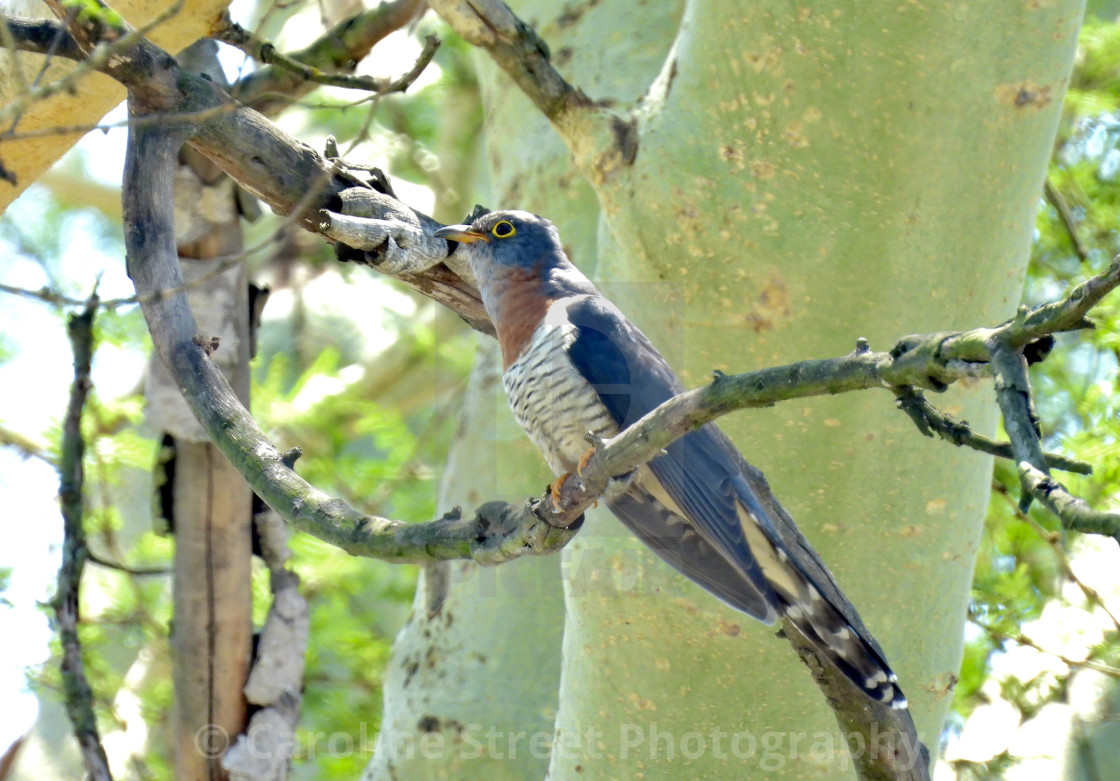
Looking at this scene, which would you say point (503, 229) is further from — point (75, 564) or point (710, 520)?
point (75, 564)

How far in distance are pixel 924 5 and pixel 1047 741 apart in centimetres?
288

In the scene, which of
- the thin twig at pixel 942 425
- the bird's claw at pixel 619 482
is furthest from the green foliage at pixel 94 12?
the thin twig at pixel 942 425

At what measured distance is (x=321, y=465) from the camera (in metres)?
5.85

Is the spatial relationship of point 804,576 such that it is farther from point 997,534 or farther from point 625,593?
point 997,534

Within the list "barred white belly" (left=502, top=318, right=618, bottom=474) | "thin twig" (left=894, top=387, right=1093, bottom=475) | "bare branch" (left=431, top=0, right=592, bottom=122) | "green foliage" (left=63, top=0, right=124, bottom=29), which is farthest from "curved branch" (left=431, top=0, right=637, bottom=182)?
"thin twig" (left=894, top=387, right=1093, bottom=475)

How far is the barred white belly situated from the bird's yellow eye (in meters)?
0.41

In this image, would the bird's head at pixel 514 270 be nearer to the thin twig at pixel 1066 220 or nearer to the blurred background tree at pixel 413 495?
the blurred background tree at pixel 413 495

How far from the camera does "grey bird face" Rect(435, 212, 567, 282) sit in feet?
10.4

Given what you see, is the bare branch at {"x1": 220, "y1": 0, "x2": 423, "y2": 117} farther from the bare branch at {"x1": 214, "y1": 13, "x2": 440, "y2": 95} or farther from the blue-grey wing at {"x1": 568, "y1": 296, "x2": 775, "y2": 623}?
the blue-grey wing at {"x1": 568, "y1": 296, "x2": 775, "y2": 623}

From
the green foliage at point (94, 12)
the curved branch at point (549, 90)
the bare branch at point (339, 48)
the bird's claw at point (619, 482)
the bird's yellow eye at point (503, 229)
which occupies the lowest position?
the bird's claw at point (619, 482)

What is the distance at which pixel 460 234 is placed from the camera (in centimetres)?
318

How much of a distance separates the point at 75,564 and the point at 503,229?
174cm

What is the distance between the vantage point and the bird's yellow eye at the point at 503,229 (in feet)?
10.6

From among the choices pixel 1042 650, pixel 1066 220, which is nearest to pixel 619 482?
pixel 1042 650
